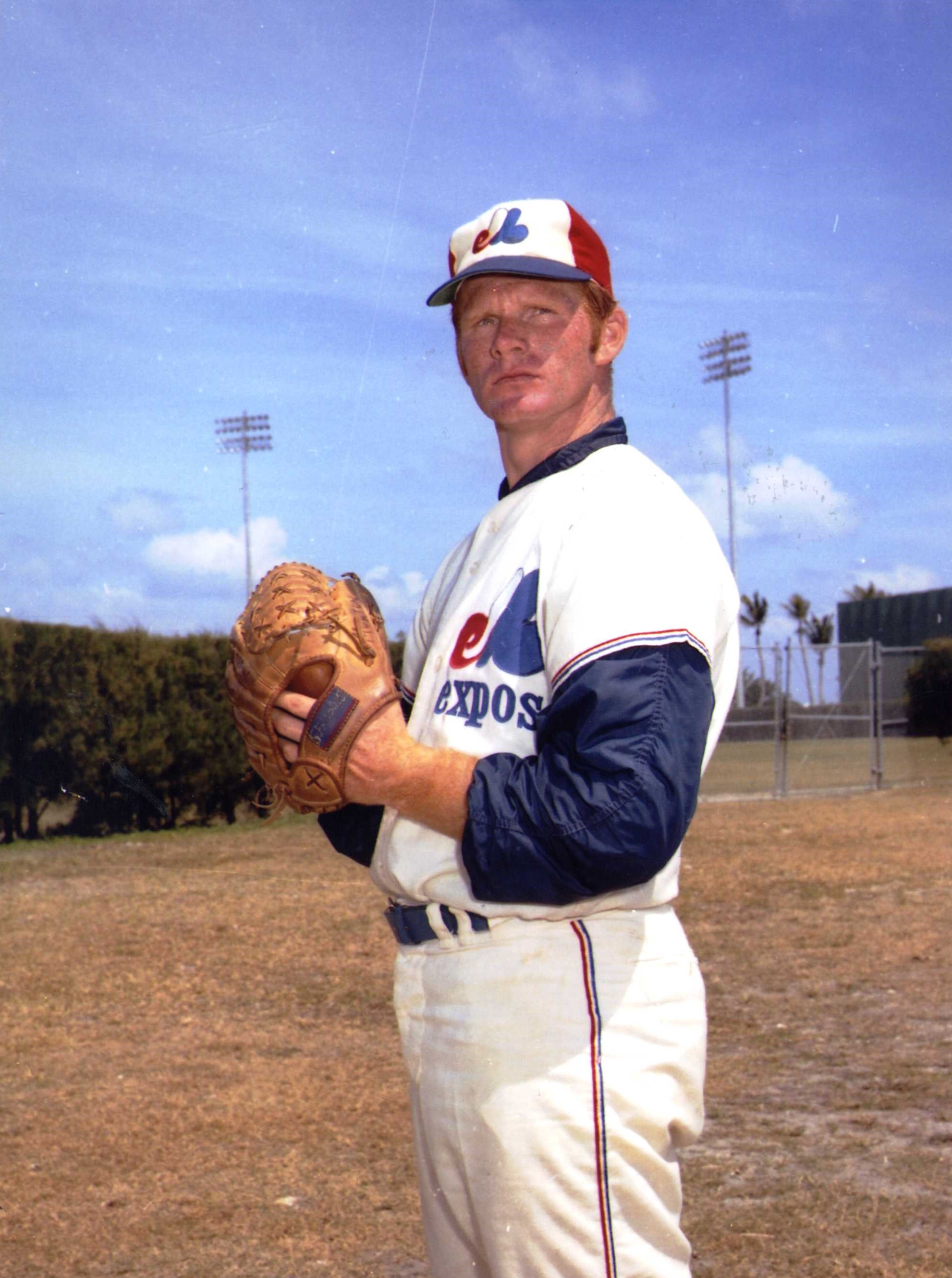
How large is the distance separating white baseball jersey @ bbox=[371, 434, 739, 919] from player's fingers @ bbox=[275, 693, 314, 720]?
0.64ft

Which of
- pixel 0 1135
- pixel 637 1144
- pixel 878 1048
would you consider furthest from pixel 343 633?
pixel 878 1048

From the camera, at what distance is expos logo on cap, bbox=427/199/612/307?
2.12m

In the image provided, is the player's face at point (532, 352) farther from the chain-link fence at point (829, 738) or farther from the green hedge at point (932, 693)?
the green hedge at point (932, 693)

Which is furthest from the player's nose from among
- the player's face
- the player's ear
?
the player's ear

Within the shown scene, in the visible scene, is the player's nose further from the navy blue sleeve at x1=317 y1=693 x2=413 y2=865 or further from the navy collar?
the navy blue sleeve at x1=317 y1=693 x2=413 y2=865

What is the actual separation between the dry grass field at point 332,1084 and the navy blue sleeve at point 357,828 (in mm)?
1986

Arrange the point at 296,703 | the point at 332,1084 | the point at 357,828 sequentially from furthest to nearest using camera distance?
1. the point at 332,1084
2. the point at 357,828
3. the point at 296,703

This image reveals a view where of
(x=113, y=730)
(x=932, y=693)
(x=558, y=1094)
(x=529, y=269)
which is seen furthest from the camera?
(x=932, y=693)

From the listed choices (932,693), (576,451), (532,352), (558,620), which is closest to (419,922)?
(558,620)

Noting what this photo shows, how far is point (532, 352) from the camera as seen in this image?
2154mm

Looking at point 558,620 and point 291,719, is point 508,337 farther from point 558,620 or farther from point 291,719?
point 291,719

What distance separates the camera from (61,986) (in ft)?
22.9

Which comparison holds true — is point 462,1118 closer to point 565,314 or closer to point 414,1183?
point 565,314

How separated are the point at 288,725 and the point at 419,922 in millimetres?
358
